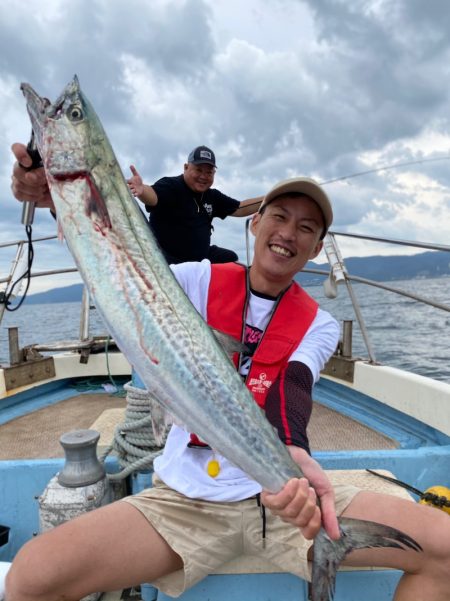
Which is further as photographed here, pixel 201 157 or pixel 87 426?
pixel 201 157

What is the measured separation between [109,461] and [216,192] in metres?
3.80

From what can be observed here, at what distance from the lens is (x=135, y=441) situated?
2.95m

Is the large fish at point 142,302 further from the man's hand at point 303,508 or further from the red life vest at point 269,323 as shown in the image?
the red life vest at point 269,323

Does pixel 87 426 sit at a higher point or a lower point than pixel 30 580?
lower

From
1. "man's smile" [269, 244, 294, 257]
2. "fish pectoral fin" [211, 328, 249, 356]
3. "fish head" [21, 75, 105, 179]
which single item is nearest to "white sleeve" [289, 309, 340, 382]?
"man's smile" [269, 244, 294, 257]

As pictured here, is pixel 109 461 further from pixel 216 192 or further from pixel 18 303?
pixel 216 192

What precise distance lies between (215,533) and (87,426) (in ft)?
9.84

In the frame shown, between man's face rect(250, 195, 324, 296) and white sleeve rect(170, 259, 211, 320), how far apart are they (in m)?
0.37

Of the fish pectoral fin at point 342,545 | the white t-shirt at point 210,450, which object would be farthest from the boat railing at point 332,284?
the fish pectoral fin at point 342,545

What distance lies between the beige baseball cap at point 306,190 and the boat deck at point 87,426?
243 centimetres

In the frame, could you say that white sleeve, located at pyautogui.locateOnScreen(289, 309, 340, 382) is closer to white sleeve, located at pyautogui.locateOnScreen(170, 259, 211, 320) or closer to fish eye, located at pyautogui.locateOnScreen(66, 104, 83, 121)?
white sleeve, located at pyautogui.locateOnScreen(170, 259, 211, 320)

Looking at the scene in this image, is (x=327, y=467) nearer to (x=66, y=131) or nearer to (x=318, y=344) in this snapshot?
(x=318, y=344)

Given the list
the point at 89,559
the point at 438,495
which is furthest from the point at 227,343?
the point at 438,495

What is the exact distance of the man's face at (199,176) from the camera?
5266 millimetres
